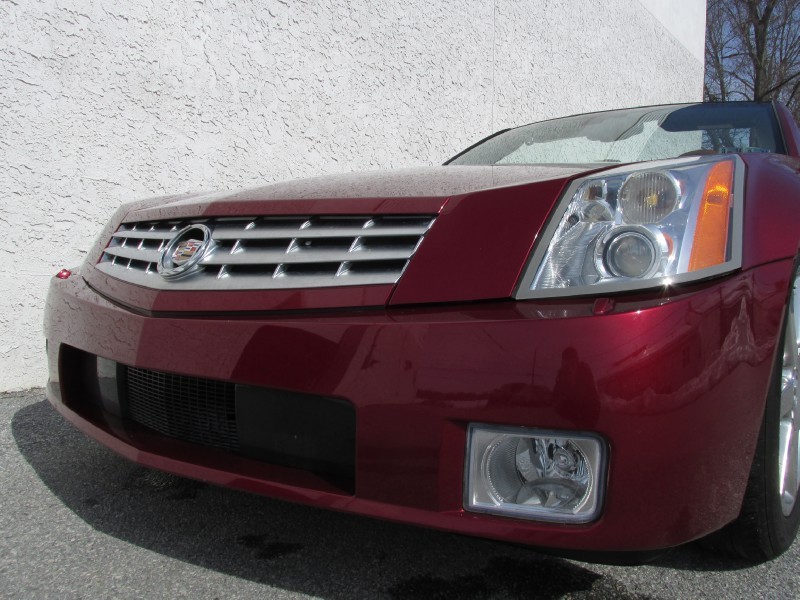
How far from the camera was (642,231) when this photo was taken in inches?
50.7

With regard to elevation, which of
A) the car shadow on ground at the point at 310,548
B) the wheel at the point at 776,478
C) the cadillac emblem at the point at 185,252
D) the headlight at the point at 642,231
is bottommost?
the car shadow on ground at the point at 310,548

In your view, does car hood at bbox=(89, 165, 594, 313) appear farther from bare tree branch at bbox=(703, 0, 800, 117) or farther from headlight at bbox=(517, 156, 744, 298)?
bare tree branch at bbox=(703, 0, 800, 117)

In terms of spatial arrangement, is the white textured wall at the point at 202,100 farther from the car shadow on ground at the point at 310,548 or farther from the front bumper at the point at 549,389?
the front bumper at the point at 549,389

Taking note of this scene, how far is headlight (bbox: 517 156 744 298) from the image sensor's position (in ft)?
4.12

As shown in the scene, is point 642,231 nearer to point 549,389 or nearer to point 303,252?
point 549,389

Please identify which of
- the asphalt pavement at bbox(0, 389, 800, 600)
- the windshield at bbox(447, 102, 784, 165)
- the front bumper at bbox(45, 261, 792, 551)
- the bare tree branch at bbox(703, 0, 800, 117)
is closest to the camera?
the front bumper at bbox(45, 261, 792, 551)

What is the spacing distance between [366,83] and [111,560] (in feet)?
12.0

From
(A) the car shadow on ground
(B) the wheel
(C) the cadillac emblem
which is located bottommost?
(A) the car shadow on ground

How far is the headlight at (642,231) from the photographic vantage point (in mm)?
1255

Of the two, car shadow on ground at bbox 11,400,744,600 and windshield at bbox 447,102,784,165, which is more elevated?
windshield at bbox 447,102,784,165

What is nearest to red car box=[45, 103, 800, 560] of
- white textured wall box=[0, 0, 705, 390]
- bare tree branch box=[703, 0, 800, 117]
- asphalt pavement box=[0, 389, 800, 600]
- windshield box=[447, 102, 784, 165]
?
asphalt pavement box=[0, 389, 800, 600]

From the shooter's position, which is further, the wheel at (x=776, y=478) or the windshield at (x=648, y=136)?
the windshield at (x=648, y=136)

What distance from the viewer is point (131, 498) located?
201 cm

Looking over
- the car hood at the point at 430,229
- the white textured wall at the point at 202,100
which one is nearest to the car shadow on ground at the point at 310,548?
the car hood at the point at 430,229
